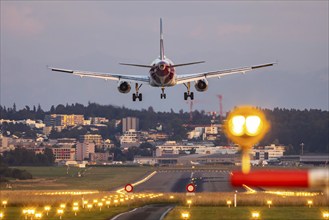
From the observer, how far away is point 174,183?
162875 millimetres

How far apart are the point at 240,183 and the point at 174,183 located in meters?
155

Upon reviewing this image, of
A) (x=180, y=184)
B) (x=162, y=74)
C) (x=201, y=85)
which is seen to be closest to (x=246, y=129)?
(x=162, y=74)

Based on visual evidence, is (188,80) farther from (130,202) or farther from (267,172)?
(267,172)

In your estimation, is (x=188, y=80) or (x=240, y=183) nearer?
(x=240, y=183)

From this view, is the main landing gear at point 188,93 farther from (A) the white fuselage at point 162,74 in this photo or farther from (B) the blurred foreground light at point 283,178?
(B) the blurred foreground light at point 283,178

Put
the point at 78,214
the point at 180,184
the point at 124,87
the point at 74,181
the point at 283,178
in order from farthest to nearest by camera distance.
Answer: the point at 74,181 < the point at 180,184 < the point at 124,87 < the point at 78,214 < the point at 283,178

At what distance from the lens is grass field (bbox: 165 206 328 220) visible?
7494 centimetres

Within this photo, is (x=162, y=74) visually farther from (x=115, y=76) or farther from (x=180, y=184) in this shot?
(x=180, y=184)

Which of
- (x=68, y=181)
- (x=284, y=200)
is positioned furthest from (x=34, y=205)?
(x=68, y=181)

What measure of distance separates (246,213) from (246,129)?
241 feet

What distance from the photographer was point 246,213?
81625mm

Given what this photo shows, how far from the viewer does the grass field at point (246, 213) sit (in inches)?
2950

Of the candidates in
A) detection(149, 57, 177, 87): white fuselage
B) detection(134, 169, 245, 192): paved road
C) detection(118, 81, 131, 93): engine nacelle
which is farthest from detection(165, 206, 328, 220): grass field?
detection(134, 169, 245, 192): paved road

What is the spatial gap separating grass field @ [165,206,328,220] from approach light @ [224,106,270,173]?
6448cm
